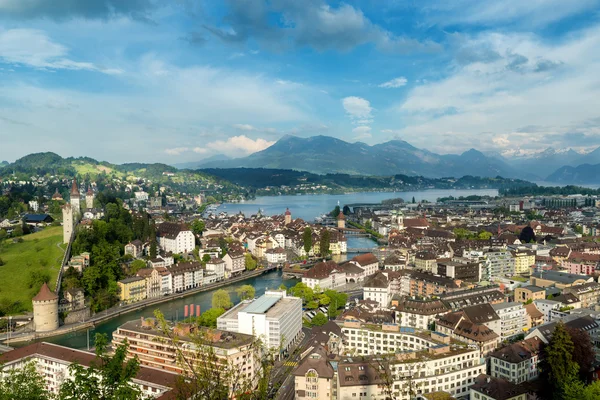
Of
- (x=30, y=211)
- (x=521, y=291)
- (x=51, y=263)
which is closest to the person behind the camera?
(x=521, y=291)

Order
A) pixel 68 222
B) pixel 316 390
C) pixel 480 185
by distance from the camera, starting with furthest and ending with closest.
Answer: pixel 480 185, pixel 68 222, pixel 316 390

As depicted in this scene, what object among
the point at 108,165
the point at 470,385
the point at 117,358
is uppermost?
the point at 108,165

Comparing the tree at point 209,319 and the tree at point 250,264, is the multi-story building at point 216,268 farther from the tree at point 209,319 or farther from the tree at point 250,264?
the tree at point 209,319

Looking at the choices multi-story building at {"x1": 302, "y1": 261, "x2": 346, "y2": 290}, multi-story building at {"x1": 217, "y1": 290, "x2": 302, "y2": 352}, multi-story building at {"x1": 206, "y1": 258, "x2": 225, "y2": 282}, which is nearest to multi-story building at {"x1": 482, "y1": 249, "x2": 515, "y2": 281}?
multi-story building at {"x1": 302, "y1": 261, "x2": 346, "y2": 290}

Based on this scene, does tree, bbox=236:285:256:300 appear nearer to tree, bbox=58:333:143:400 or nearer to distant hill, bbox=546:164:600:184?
tree, bbox=58:333:143:400

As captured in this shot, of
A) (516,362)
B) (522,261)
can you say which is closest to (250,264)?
(522,261)

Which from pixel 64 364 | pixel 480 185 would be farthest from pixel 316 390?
pixel 480 185

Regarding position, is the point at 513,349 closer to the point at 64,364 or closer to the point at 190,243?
the point at 64,364
